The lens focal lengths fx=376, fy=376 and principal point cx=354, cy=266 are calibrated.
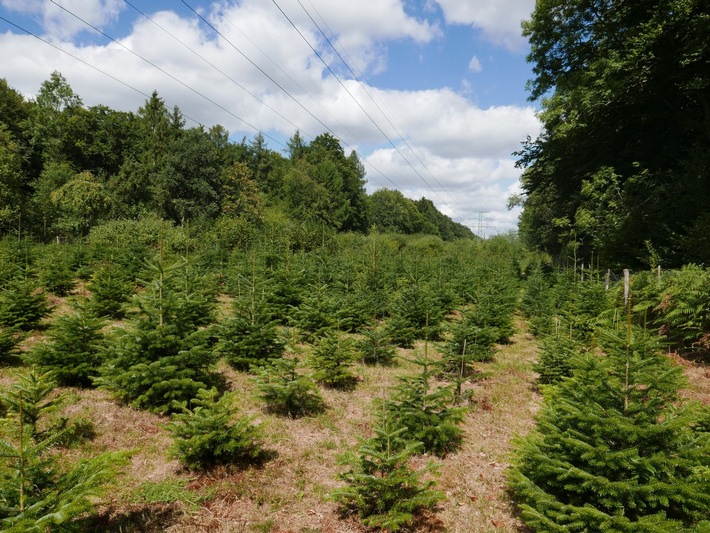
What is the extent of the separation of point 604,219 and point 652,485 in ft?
61.2

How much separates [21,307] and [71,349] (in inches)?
139

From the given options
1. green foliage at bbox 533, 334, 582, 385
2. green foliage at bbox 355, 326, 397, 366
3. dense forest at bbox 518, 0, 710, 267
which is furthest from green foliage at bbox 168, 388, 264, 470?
dense forest at bbox 518, 0, 710, 267

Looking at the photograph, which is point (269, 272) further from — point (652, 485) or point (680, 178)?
point (680, 178)

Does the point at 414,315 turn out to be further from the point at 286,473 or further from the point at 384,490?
the point at 384,490

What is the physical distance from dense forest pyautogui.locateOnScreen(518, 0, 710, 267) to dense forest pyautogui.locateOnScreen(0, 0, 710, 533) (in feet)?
0.36

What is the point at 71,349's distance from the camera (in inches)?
260

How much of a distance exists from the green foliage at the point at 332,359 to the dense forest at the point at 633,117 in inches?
470

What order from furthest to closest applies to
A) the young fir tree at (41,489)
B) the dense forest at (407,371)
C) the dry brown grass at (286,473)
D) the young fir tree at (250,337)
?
the young fir tree at (250,337)
the dry brown grass at (286,473)
the dense forest at (407,371)
the young fir tree at (41,489)

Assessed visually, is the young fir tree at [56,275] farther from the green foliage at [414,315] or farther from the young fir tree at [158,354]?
the green foliage at [414,315]

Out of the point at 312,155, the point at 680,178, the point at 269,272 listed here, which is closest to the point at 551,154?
the point at 680,178

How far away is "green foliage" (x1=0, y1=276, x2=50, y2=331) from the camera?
823cm

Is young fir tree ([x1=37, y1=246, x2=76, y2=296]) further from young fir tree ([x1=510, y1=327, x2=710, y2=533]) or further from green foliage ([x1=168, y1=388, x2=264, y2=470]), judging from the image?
young fir tree ([x1=510, y1=327, x2=710, y2=533])

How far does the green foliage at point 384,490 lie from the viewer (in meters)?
3.88

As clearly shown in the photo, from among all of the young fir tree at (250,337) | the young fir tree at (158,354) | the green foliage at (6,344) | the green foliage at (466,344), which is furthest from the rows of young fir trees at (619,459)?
the green foliage at (6,344)
